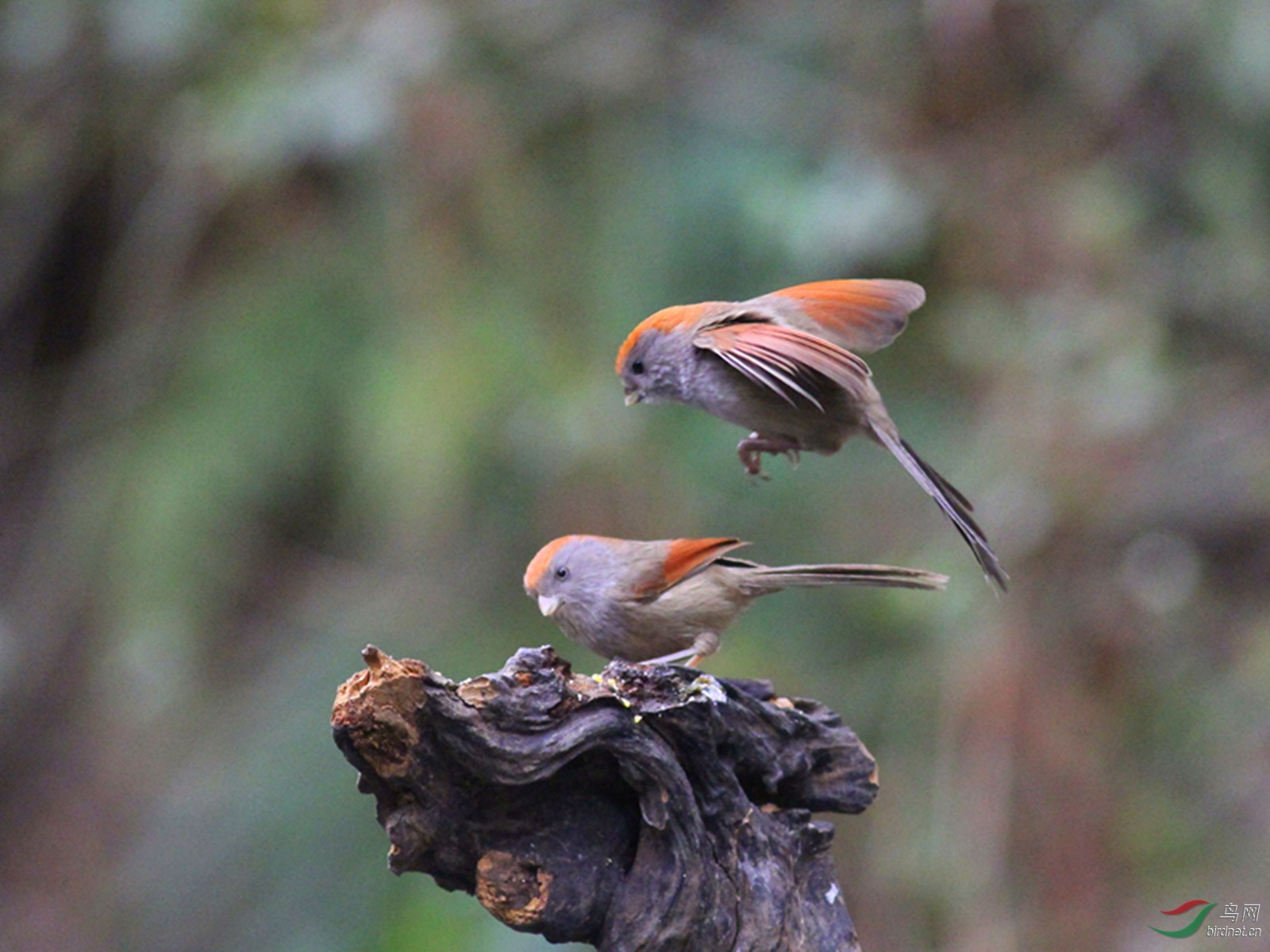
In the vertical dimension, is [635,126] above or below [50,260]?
below

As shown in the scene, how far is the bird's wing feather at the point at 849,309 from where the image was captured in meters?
2.79

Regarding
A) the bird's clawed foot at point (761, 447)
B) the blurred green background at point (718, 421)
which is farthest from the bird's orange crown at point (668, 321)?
the blurred green background at point (718, 421)

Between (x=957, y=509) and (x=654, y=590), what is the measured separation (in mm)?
997

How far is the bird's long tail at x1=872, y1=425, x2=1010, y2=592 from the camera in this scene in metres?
2.40

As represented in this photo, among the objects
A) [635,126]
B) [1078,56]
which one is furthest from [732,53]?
[1078,56]

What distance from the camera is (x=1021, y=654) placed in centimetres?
555

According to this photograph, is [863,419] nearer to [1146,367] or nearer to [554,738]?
[554,738]

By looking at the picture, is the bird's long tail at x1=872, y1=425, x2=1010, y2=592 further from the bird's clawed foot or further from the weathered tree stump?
the weathered tree stump

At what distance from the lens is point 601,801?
2580mm

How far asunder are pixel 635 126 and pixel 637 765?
14.5 ft
